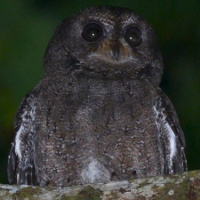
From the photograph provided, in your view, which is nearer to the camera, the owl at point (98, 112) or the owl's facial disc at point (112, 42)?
the owl at point (98, 112)

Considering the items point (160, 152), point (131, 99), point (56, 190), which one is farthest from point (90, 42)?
point (56, 190)

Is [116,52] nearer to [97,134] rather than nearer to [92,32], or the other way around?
[92,32]

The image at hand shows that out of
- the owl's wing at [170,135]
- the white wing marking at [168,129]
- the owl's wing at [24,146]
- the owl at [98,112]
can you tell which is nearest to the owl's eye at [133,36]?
the owl at [98,112]

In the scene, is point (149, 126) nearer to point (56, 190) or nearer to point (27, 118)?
point (27, 118)

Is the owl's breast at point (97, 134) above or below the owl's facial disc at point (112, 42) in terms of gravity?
below

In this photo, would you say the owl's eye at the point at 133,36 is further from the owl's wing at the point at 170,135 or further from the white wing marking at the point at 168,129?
the white wing marking at the point at 168,129

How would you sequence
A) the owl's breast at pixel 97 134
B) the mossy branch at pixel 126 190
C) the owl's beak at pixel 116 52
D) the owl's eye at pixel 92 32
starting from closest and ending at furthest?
1. the mossy branch at pixel 126 190
2. the owl's breast at pixel 97 134
3. the owl's beak at pixel 116 52
4. the owl's eye at pixel 92 32

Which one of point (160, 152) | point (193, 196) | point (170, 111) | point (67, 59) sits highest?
point (67, 59)
